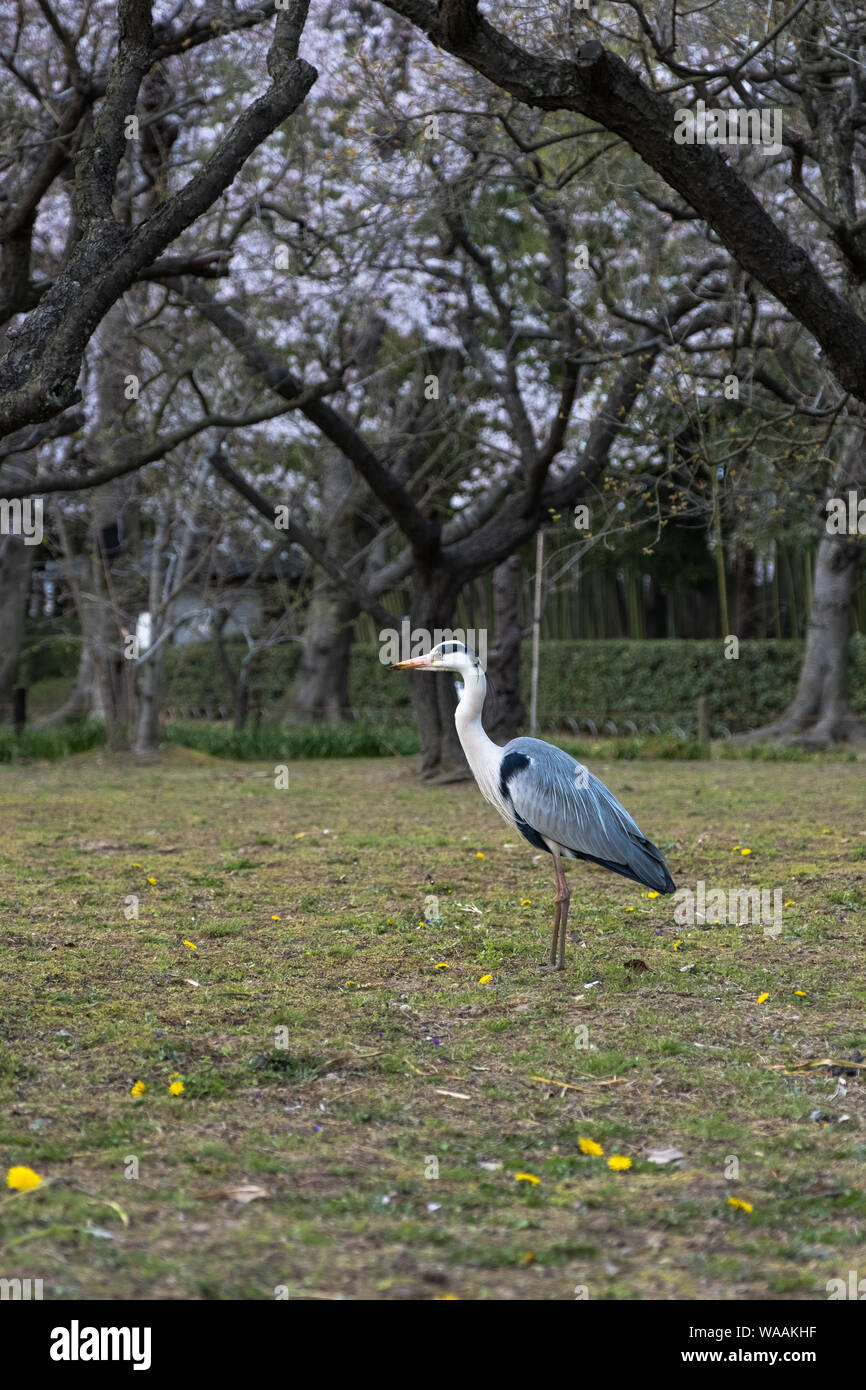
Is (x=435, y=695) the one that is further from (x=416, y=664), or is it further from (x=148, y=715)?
(x=416, y=664)

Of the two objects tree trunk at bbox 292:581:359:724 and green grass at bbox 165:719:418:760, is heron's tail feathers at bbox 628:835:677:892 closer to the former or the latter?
green grass at bbox 165:719:418:760

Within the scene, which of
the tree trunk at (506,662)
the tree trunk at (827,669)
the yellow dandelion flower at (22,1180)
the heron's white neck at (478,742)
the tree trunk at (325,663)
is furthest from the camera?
the tree trunk at (325,663)

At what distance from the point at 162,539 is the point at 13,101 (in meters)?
6.43

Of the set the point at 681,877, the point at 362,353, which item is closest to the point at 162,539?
the point at 362,353

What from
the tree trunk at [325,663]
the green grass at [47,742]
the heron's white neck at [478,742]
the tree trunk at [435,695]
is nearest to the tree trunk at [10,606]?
the green grass at [47,742]

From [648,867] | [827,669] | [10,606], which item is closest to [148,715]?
[10,606]

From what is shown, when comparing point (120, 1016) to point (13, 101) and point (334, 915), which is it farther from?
point (13, 101)

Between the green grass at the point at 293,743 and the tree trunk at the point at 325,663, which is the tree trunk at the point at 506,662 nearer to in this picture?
the green grass at the point at 293,743

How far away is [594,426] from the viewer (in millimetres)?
13766

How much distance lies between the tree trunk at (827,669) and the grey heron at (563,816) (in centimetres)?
1196

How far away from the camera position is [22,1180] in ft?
11.0

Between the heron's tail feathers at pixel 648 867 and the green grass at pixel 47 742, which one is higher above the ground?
the green grass at pixel 47 742

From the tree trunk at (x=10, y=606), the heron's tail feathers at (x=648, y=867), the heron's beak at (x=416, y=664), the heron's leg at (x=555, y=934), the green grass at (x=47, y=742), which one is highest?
the tree trunk at (x=10, y=606)

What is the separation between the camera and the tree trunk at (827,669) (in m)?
17.3
